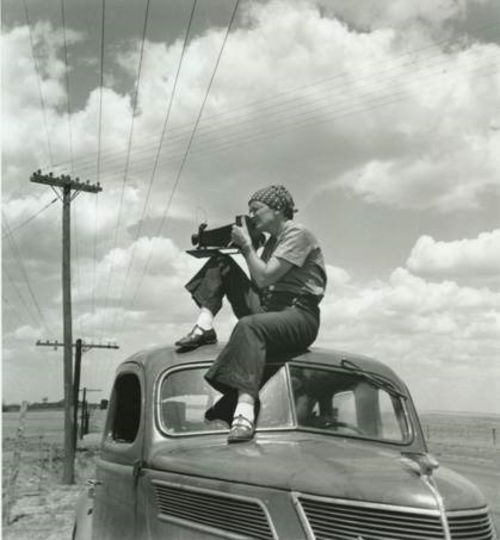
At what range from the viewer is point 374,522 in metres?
2.47

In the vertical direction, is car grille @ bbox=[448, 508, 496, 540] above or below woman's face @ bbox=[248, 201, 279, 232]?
below

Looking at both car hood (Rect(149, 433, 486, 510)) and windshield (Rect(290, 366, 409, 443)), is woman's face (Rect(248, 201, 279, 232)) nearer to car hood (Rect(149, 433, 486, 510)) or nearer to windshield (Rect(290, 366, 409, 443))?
windshield (Rect(290, 366, 409, 443))

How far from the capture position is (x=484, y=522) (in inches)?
107

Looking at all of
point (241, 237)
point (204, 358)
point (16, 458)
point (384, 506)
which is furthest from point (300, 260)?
point (16, 458)

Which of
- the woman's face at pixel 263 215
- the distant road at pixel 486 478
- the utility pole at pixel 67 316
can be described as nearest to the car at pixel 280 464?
the woman's face at pixel 263 215

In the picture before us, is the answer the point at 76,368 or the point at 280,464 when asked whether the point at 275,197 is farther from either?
the point at 76,368

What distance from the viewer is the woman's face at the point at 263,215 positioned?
13.1 feet

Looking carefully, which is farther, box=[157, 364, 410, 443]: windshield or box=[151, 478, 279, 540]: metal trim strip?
box=[157, 364, 410, 443]: windshield

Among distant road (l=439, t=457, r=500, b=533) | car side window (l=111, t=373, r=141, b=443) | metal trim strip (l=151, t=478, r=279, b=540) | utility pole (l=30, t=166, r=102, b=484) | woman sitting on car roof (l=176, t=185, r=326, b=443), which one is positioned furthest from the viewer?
utility pole (l=30, t=166, r=102, b=484)

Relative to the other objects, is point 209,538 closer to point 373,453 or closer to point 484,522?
point 373,453

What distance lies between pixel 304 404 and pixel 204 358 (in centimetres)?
61

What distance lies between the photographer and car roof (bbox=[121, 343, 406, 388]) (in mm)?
3797

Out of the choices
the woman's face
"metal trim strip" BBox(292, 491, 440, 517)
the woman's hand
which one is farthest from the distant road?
"metal trim strip" BBox(292, 491, 440, 517)

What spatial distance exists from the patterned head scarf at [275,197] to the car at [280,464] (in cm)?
86
